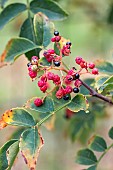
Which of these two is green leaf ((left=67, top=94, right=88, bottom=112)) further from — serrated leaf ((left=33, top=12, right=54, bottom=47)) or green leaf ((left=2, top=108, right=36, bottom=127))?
serrated leaf ((left=33, top=12, right=54, bottom=47))

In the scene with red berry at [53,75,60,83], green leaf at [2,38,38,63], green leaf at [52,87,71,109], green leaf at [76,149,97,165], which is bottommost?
green leaf at [76,149,97,165]

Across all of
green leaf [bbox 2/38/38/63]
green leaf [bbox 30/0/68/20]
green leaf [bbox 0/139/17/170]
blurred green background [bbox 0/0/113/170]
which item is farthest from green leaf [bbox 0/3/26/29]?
blurred green background [bbox 0/0/113/170]

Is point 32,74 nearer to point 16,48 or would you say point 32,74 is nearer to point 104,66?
point 16,48

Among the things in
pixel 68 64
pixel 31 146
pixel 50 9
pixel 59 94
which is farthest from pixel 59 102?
pixel 68 64

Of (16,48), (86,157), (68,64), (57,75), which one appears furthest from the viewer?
(68,64)

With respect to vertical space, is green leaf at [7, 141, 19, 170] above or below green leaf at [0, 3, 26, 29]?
below

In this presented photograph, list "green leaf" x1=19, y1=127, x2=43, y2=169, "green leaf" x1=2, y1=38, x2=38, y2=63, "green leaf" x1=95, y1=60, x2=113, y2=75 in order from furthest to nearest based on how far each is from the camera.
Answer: "green leaf" x1=95, y1=60, x2=113, y2=75 → "green leaf" x1=2, y1=38, x2=38, y2=63 → "green leaf" x1=19, y1=127, x2=43, y2=169

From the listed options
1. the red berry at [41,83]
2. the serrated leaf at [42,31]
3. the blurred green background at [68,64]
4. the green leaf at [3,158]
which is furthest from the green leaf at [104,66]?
the blurred green background at [68,64]
